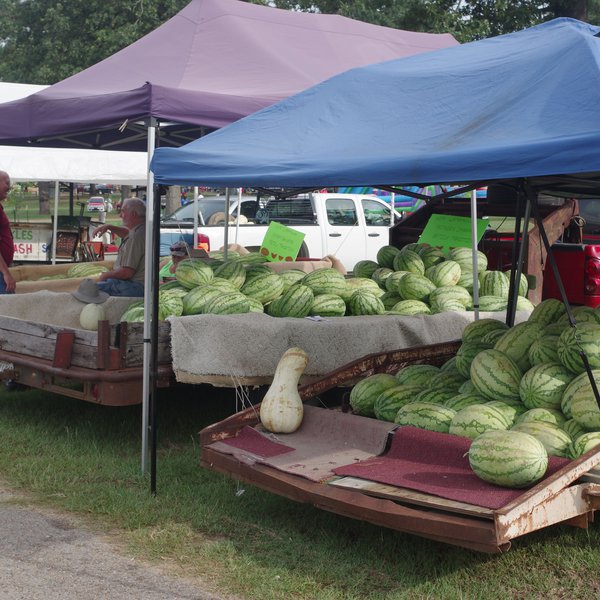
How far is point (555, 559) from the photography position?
4816 millimetres

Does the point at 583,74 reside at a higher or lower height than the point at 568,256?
higher

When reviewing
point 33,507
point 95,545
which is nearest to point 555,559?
point 95,545

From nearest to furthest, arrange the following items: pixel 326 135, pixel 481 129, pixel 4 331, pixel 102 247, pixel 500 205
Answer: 1. pixel 481 129
2. pixel 326 135
3. pixel 4 331
4. pixel 500 205
5. pixel 102 247

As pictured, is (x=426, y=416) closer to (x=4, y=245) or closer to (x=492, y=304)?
(x=492, y=304)

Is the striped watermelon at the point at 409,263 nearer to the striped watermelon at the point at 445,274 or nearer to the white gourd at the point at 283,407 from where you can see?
the striped watermelon at the point at 445,274

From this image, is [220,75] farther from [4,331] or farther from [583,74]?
[583,74]

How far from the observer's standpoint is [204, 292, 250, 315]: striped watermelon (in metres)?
7.02

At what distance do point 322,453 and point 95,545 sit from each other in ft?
4.66

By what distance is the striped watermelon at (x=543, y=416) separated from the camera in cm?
501

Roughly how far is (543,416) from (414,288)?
3240 mm

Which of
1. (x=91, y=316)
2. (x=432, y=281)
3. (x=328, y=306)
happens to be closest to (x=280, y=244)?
(x=432, y=281)

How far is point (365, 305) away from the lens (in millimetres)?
7676

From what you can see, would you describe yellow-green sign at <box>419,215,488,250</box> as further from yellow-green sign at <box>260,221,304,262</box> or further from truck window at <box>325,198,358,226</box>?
truck window at <box>325,198,358,226</box>

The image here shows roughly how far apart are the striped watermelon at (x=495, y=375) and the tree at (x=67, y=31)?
29.2m
